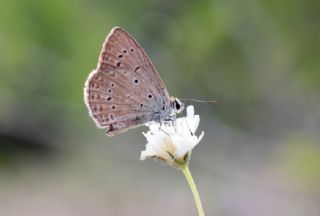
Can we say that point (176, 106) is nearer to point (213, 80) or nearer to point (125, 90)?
point (125, 90)

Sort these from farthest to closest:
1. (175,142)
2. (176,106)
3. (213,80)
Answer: (213,80) → (176,106) → (175,142)

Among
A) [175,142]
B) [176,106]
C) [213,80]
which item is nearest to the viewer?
[175,142]

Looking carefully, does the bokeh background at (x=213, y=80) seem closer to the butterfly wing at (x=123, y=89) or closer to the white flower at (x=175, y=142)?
the butterfly wing at (x=123, y=89)

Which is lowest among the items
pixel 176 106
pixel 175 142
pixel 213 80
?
pixel 175 142

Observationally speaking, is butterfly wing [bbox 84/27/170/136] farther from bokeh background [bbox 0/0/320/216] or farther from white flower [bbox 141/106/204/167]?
bokeh background [bbox 0/0/320/216]

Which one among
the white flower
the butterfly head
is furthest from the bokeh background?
the white flower

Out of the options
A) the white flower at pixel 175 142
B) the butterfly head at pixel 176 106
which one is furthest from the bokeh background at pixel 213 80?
the white flower at pixel 175 142

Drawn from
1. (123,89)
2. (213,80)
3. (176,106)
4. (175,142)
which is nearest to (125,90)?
(123,89)
